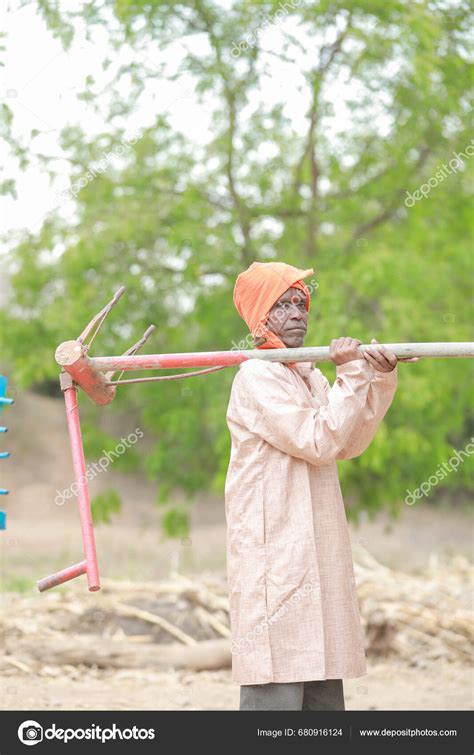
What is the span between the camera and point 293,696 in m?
2.68

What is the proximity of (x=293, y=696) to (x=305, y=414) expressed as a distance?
790mm

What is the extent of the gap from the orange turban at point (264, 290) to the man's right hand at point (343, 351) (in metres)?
0.22

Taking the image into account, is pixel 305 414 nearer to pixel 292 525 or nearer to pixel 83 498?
pixel 292 525

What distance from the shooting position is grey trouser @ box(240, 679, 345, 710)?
8.77ft

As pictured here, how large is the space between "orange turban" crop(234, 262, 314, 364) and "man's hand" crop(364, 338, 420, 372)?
0.29 metres

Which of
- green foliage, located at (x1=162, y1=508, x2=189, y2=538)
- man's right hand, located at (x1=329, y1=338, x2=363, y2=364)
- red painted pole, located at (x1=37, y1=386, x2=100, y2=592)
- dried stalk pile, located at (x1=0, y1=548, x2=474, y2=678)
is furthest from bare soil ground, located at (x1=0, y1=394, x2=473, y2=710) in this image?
man's right hand, located at (x1=329, y1=338, x2=363, y2=364)

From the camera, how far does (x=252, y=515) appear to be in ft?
9.08

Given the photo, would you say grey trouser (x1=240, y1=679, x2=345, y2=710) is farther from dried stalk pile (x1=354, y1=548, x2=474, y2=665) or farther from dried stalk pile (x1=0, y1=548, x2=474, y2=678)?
dried stalk pile (x1=354, y1=548, x2=474, y2=665)

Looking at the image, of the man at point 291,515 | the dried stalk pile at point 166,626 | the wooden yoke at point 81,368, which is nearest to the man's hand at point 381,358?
the man at point 291,515

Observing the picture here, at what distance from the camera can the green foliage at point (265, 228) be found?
6898 millimetres

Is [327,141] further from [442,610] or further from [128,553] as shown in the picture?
[128,553]

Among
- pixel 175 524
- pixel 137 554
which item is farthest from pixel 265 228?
pixel 137 554

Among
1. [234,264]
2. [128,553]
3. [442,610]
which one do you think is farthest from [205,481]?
[128,553]

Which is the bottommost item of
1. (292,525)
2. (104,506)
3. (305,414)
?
(292,525)
